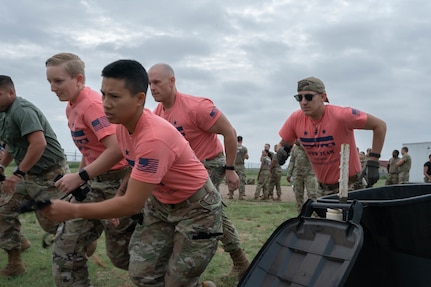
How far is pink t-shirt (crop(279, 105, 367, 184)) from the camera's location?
5008 mm

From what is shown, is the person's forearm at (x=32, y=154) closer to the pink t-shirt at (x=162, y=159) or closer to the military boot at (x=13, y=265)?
the military boot at (x=13, y=265)

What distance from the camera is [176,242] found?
3.49 metres

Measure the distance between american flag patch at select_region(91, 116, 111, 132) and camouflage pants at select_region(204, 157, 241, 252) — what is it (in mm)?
1552

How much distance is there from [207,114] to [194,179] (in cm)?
166

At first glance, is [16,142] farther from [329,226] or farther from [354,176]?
[329,226]

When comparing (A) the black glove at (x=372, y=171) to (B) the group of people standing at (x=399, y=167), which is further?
(B) the group of people standing at (x=399, y=167)

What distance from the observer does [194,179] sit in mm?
3410

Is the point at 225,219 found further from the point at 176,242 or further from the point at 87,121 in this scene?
the point at 87,121

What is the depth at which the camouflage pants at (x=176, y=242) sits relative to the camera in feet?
11.2

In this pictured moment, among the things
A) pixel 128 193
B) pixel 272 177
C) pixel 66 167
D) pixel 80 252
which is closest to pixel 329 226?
pixel 128 193

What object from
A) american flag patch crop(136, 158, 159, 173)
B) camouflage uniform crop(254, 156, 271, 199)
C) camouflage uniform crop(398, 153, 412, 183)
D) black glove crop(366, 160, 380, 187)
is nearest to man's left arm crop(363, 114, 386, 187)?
black glove crop(366, 160, 380, 187)

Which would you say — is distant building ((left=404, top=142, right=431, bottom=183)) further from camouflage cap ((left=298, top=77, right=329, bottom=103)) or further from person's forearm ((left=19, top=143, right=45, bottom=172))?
person's forearm ((left=19, top=143, right=45, bottom=172))

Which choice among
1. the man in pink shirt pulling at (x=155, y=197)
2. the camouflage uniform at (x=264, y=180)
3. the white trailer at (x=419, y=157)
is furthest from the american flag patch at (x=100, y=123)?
the white trailer at (x=419, y=157)

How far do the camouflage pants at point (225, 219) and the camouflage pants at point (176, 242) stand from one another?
144 centimetres
